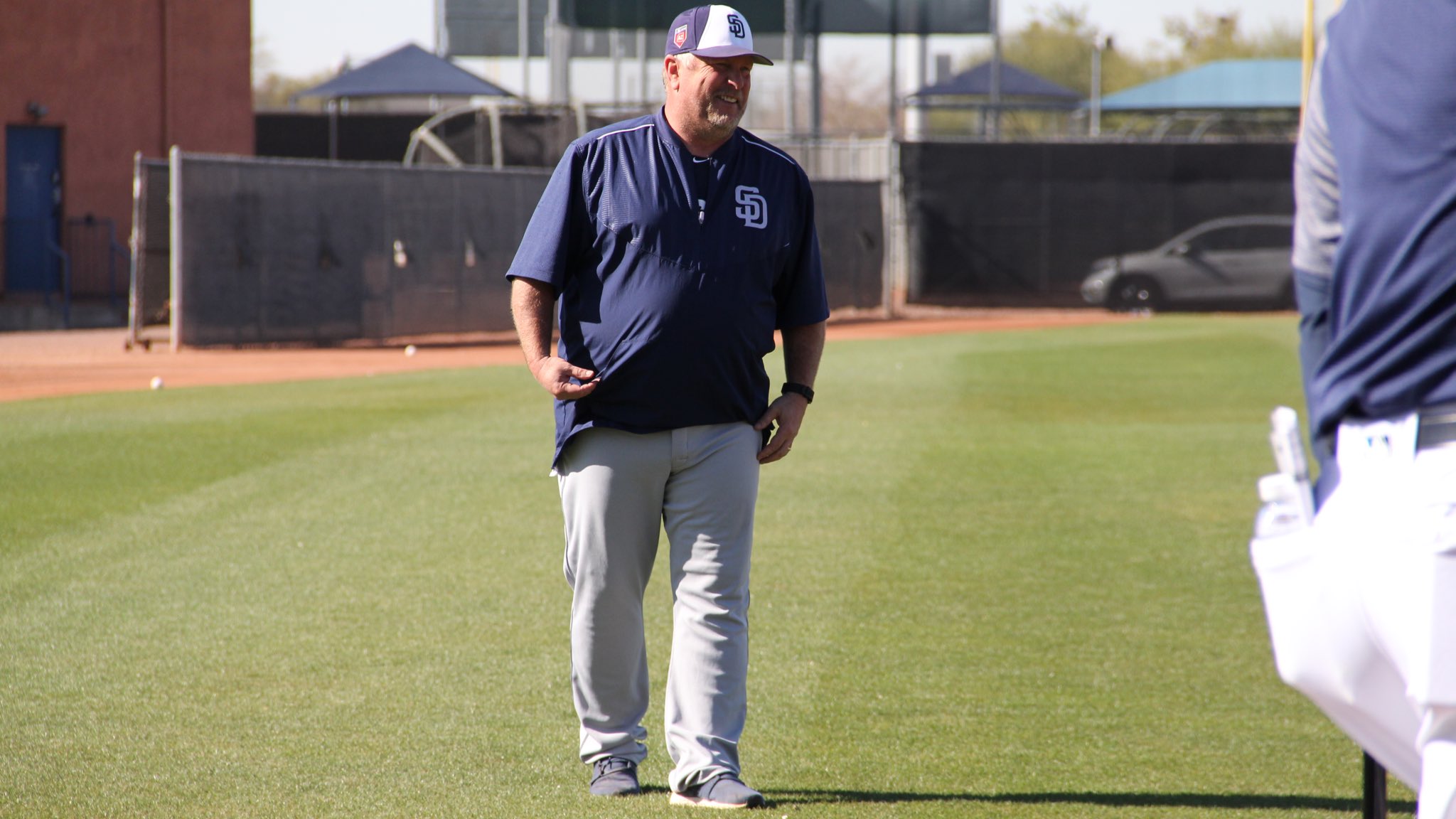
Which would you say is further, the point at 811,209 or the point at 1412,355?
the point at 811,209

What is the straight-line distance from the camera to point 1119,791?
4.40 metres

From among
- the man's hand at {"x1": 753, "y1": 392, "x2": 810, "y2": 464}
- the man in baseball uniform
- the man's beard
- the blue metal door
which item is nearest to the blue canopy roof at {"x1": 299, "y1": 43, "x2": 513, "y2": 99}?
the blue metal door

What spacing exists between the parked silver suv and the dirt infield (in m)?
7.50

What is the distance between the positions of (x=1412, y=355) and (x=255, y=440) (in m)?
10.4

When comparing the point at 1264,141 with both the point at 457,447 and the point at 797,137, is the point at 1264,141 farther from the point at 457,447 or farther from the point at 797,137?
the point at 457,447

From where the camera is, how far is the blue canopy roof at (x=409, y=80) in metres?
32.4

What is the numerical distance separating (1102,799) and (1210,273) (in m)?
27.8

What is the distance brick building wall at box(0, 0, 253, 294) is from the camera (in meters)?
25.4

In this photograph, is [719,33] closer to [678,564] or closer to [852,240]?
[678,564]

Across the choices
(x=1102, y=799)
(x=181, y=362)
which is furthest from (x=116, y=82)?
(x=1102, y=799)

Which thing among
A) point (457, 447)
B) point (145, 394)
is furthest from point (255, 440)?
point (145, 394)

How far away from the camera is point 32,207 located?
2567 centimetres

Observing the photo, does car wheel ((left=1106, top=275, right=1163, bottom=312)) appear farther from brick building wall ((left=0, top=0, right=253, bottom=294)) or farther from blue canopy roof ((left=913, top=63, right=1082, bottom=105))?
brick building wall ((left=0, top=0, right=253, bottom=294))

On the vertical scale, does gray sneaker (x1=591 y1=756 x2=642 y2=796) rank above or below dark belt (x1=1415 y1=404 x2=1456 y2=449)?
below
